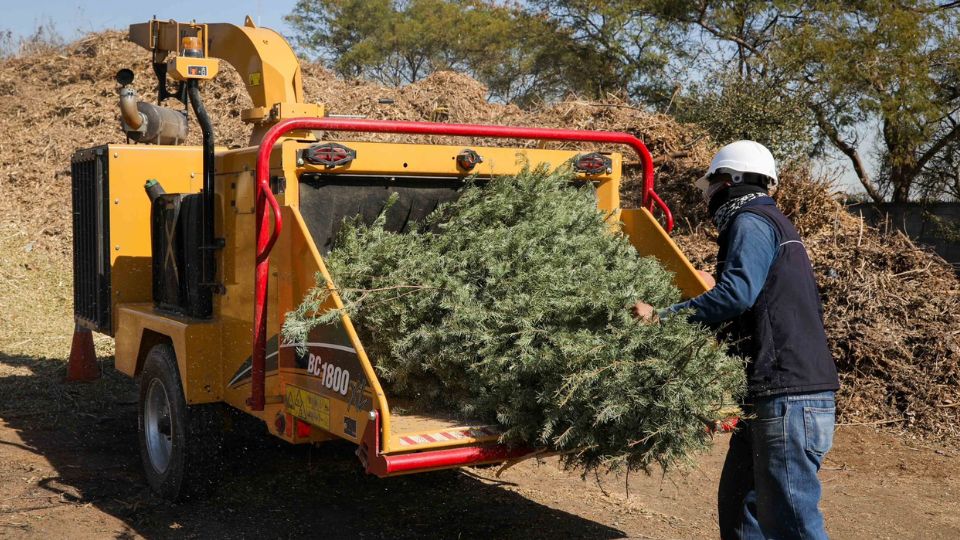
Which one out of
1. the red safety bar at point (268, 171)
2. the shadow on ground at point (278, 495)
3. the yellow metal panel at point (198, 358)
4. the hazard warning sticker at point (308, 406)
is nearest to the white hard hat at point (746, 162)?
the red safety bar at point (268, 171)

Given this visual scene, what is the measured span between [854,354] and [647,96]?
43.5 ft

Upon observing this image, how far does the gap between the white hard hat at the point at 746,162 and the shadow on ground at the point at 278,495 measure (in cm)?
219

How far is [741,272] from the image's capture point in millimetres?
3766

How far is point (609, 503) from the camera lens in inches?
226

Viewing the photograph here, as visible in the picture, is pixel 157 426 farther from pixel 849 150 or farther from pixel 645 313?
pixel 849 150

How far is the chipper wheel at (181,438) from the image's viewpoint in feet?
17.4

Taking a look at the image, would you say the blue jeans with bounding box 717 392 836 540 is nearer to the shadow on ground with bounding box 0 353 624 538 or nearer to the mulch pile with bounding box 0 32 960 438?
the shadow on ground with bounding box 0 353 624 538

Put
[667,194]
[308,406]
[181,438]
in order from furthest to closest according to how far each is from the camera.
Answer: [667,194] → [181,438] → [308,406]

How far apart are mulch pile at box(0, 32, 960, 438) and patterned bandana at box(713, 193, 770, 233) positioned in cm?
314

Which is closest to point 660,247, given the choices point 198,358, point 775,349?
point 775,349

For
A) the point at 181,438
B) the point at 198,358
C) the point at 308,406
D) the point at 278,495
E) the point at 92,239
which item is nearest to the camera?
the point at 308,406

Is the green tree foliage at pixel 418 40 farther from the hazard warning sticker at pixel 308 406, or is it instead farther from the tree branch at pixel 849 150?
the hazard warning sticker at pixel 308 406

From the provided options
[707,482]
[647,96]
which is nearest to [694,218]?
[707,482]

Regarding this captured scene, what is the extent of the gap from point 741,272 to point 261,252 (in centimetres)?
221
